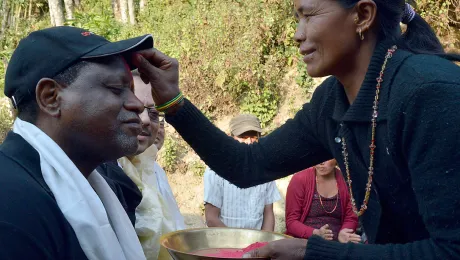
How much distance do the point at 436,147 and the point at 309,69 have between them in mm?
721

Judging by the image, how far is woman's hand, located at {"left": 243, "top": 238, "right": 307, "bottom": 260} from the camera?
88.3 inches

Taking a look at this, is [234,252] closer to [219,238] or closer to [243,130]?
[219,238]

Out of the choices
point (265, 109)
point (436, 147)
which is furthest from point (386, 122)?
point (265, 109)

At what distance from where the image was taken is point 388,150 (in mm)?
2229

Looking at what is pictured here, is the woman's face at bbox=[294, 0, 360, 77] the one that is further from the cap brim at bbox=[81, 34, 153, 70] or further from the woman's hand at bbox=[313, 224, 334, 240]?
the woman's hand at bbox=[313, 224, 334, 240]

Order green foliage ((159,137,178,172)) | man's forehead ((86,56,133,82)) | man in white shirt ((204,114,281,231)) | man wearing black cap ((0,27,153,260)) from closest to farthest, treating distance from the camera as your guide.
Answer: man wearing black cap ((0,27,153,260)), man's forehead ((86,56,133,82)), man in white shirt ((204,114,281,231)), green foliage ((159,137,178,172))

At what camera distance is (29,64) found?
2.01 m

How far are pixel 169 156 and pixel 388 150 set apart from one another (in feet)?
28.3

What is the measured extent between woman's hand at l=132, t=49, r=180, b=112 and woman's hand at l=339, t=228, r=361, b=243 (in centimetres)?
305

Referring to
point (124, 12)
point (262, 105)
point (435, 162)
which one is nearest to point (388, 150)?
point (435, 162)

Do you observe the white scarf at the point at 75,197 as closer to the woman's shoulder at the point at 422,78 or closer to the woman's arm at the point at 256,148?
the woman's arm at the point at 256,148

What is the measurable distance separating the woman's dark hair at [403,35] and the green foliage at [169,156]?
8428mm

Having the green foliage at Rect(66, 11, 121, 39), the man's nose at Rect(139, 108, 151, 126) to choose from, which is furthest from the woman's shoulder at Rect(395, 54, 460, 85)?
the green foliage at Rect(66, 11, 121, 39)

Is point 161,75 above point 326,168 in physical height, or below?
above
